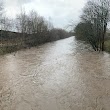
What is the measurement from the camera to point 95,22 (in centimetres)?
2648

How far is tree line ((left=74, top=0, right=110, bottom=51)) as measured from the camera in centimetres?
2580

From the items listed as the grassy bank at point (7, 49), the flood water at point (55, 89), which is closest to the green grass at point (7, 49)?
the grassy bank at point (7, 49)

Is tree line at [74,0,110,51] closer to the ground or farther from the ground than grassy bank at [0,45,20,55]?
farther from the ground

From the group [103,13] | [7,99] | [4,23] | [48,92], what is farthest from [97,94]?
[4,23]

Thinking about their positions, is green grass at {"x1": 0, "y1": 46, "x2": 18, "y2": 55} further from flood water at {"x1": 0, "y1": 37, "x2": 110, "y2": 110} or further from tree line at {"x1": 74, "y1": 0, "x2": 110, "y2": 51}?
flood water at {"x1": 0, "y1": 37, "x2": 110, "y2": 110}

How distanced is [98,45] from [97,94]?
67.1ft

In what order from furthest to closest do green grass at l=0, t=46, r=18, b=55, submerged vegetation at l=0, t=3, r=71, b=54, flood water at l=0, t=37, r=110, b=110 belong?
submerged vegetation at l=0, t=3, r=71, b=54, green grass at l=0, t=46, r=18, b=55, flood water at l=0, t=37, r=110, b=110

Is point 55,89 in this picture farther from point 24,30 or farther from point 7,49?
point 24,30

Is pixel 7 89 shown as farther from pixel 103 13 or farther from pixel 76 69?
pixel 103 13

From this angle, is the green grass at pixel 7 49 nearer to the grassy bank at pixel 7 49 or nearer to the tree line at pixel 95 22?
the grassy bank at pixel 7 49

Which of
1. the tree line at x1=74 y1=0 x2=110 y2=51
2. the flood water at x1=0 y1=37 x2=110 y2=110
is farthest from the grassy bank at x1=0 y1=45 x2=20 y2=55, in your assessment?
the flood water at x1=0 y1=37 x2=110 y2=110

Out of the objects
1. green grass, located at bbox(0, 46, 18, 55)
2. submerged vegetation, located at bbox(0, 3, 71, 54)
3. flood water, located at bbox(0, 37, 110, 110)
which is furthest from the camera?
submerged vegetation, located at bbox(0, 3, 71, 54)

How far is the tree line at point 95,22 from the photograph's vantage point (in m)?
25.8

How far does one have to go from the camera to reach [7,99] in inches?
335
